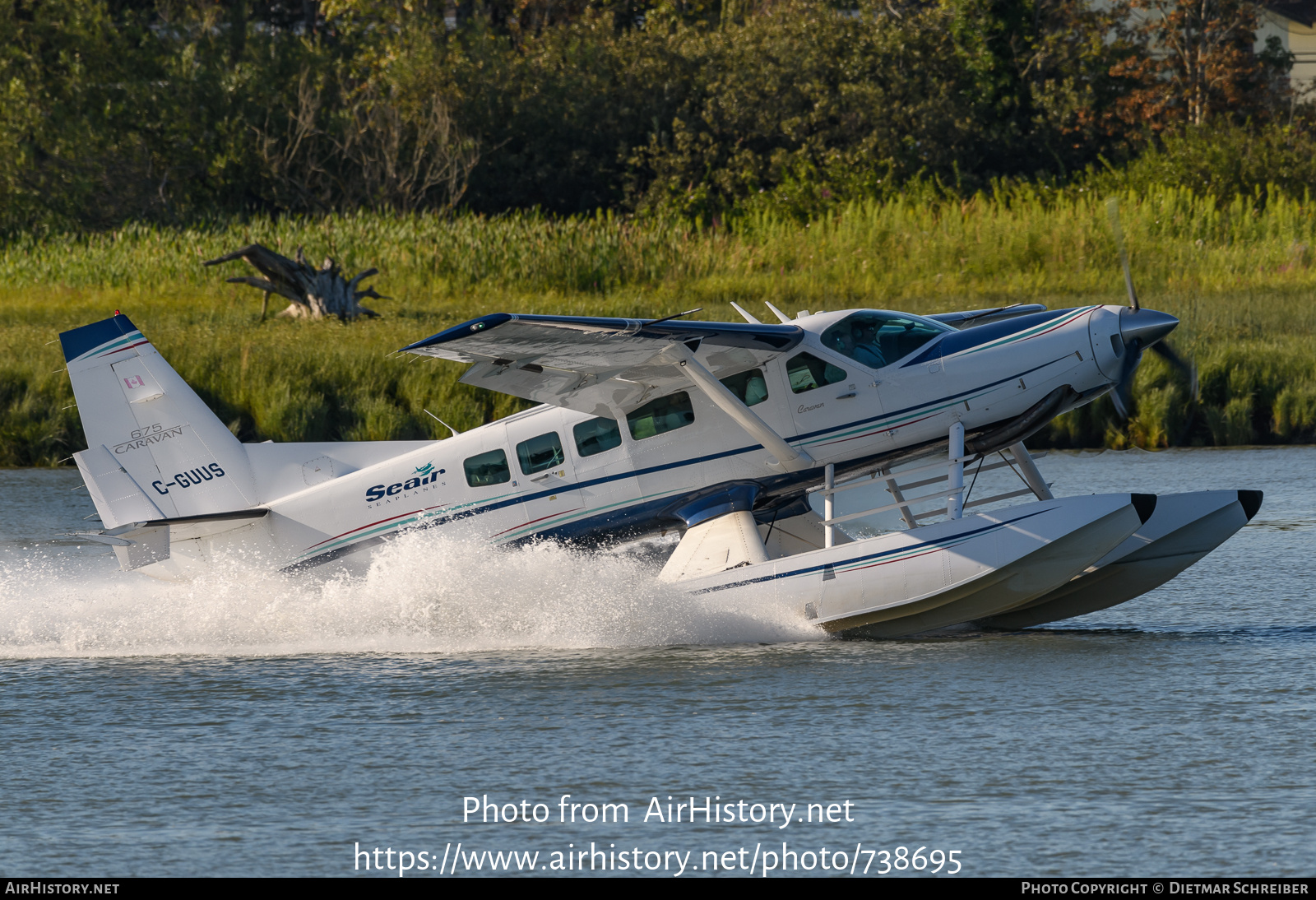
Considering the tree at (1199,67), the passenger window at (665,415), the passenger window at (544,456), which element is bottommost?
the passenger window at (544,456)

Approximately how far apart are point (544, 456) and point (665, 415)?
1.03 meters

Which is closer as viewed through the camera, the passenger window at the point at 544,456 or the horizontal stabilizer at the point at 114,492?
the passenger window at the point at 544,456

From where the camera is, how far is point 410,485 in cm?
1290

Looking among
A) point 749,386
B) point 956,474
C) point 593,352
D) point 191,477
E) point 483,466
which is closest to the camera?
point 593,352

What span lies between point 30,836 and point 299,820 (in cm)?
127

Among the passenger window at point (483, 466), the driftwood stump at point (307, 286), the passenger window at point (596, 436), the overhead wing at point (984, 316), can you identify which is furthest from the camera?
the driftwood stump at point (307, 286)

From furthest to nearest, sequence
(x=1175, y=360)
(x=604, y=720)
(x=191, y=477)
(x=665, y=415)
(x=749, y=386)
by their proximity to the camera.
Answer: (x=191, y=477) < (x=1175, y=360) < (x=665, y=415) < (x=749, y=386) < (x=604, y=720)

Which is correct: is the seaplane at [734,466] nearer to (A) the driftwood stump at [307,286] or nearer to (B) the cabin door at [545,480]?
(B) the cabin door at [545,480]

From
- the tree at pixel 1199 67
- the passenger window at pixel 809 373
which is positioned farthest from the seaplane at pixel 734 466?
the tree at pixel 1199 67

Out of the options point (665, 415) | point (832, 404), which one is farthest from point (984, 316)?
point (665, 415)

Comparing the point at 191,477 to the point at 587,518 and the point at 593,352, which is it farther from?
the point at 593,352

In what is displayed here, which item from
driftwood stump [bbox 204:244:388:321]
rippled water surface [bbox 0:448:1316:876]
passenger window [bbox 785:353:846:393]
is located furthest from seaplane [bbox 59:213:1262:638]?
driftwood stump [bbox 204:244:388:321]

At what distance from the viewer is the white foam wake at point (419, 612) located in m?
11.9

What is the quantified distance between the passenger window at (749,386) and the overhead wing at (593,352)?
0.05 m
